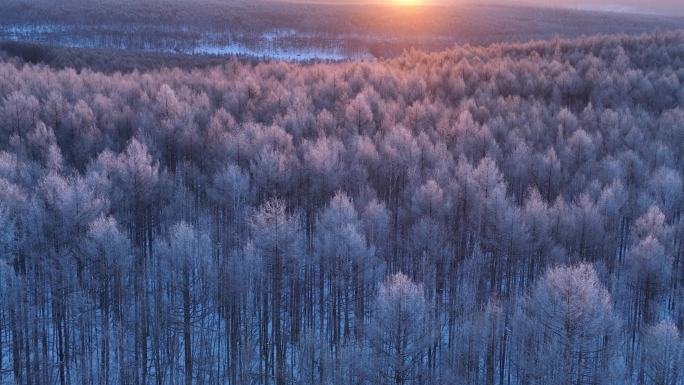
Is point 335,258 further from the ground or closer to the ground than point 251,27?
closer to the ground

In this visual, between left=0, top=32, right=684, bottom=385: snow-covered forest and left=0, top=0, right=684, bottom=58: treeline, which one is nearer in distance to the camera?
left=0, top=32, right=684, bottom=385: snow-covered forest

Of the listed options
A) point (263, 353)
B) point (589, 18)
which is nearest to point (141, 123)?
point (263, 353)

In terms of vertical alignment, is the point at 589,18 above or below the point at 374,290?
above

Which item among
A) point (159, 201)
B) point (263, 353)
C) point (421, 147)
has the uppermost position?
point (421, 147)

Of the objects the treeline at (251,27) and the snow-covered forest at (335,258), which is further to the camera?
the treeline at (251,27)

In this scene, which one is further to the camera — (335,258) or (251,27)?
(251,27)

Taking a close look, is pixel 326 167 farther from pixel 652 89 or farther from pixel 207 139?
pixel 652 89

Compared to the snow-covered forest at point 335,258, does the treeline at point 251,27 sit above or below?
above

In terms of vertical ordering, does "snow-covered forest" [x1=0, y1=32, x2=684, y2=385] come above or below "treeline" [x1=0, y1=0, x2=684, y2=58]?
below
